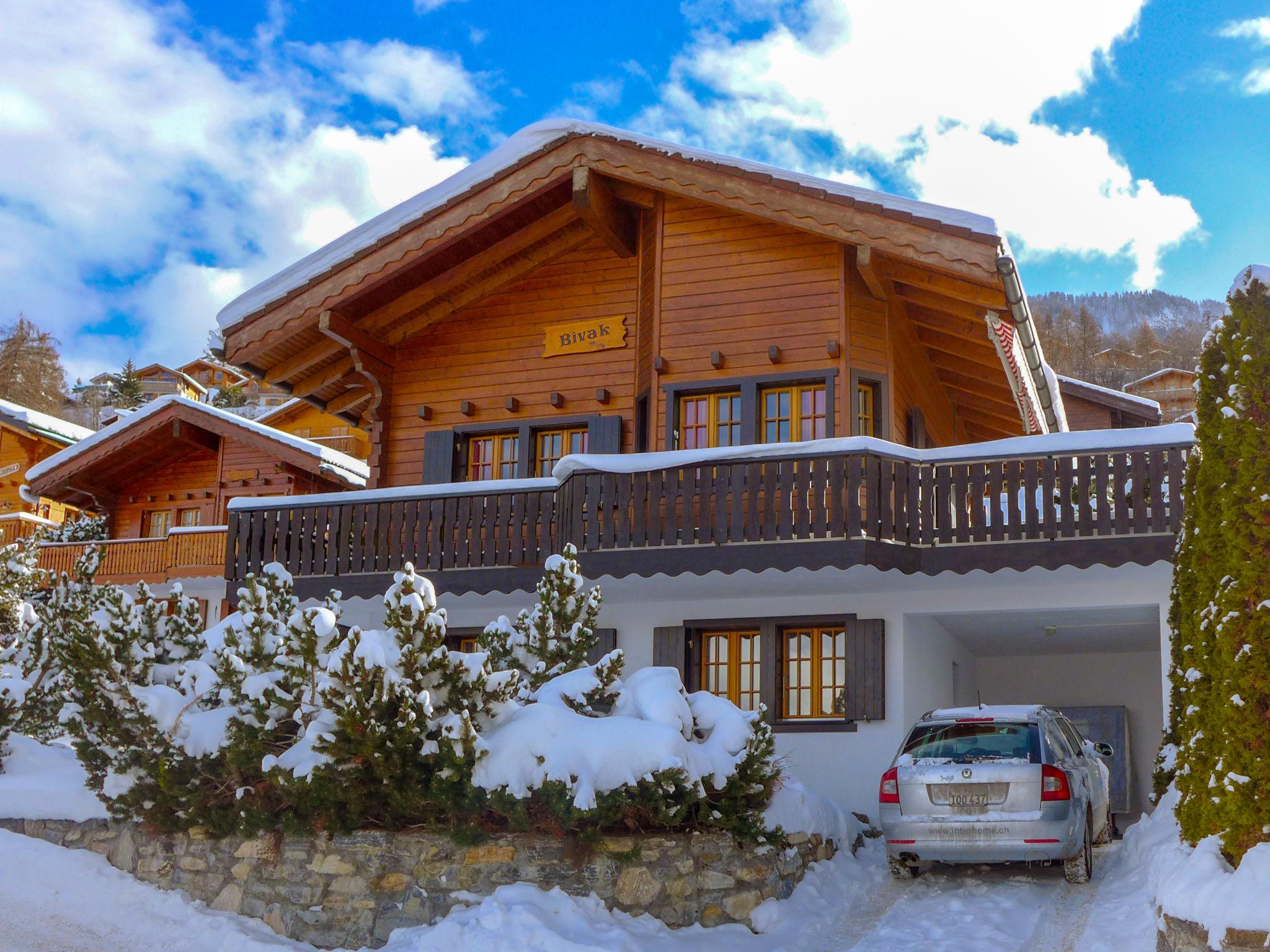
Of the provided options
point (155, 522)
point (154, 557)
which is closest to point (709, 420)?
point (154, 557)

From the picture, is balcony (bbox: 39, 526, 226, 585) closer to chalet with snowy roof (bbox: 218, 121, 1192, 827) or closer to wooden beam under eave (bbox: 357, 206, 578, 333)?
chalet with snowy roof (bbox: 218, 121, 1192, 827)

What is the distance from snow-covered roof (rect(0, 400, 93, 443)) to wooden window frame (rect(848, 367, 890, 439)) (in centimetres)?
2684

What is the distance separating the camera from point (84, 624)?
9.79 metres

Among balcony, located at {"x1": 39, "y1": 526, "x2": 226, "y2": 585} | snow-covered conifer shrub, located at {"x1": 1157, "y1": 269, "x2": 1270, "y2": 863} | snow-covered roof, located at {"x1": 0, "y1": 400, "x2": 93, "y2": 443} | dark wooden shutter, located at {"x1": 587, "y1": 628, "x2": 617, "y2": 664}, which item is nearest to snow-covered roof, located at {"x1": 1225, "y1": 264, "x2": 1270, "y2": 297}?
snow-covered conifer shrub, located at {"x1": 1157, "y1": 269, "x2": 1270, "y2": 863}

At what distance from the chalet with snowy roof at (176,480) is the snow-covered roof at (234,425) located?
0.03 m

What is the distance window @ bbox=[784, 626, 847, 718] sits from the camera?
14094mm

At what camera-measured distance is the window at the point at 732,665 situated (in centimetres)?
1445

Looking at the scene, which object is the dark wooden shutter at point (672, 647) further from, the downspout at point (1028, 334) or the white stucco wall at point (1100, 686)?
the white stucco wall at point (1100, 686)

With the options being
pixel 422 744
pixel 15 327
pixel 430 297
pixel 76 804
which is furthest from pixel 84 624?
pixel 15 327

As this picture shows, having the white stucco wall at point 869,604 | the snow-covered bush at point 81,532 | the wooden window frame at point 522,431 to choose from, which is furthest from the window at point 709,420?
the snow-covered bush at point 81,532

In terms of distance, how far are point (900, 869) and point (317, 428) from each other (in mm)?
35935

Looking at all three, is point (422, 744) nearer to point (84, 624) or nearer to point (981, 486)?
point (84, 624)

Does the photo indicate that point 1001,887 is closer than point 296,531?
Yes

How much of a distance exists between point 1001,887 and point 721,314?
312 inches
